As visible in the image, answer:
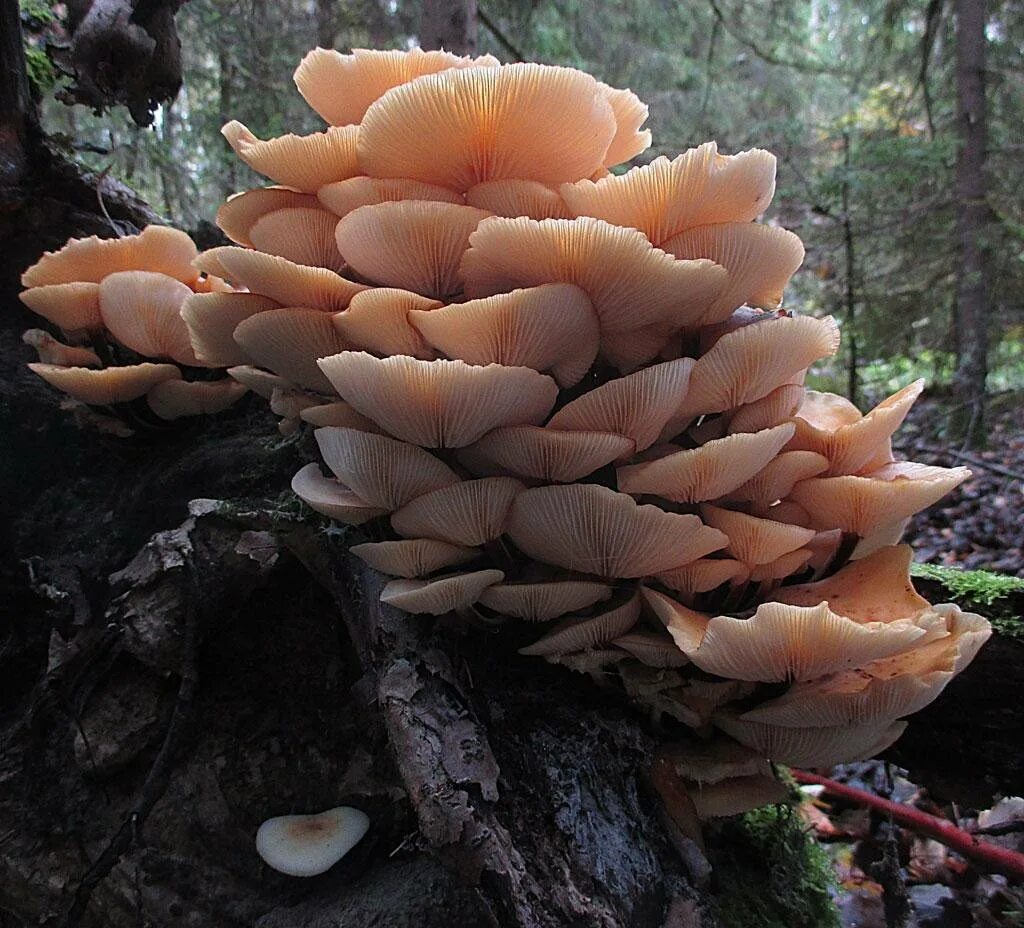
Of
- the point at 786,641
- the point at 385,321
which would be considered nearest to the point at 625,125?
the point at 385,321

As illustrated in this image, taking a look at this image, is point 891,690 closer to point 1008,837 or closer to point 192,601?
point 192,601

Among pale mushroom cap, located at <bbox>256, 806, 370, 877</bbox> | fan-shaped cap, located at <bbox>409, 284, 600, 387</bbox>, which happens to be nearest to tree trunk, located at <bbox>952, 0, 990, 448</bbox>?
fan-shaped cap, located at <bbox>409, 284, 600, 387</bbox>

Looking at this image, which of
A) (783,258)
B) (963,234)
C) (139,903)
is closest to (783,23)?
(963,234)

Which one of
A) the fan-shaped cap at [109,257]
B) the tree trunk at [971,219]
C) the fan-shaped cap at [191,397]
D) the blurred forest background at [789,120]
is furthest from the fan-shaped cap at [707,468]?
the tree trunk at [971,219]

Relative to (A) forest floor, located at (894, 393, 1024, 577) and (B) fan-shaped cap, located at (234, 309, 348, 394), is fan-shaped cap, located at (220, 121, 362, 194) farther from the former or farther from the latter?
(A) forest floor, located at (894, 393, 1024, 577)

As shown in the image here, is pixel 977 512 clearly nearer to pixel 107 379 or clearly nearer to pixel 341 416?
pixel 341 416

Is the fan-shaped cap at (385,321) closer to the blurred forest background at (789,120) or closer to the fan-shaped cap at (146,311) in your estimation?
the fan-shaped cap at (146,311)

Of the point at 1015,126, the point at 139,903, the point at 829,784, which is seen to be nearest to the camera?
the point at 139,903
